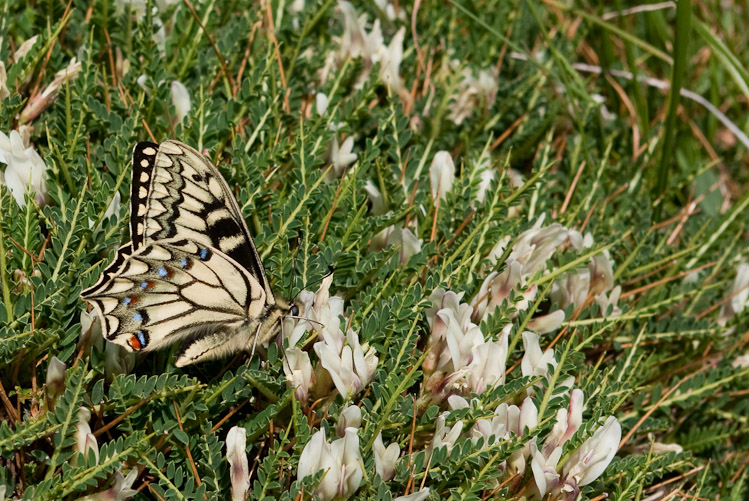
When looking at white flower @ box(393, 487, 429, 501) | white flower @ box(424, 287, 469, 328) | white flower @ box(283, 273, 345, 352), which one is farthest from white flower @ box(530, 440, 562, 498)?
white flower @ box(283, 273, 345, 352)

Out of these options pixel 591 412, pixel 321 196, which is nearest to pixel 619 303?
pixel 591 412

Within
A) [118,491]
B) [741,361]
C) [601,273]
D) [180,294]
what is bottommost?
[741,361]

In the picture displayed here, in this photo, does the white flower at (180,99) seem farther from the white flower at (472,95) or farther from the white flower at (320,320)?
the white flower at (472,95)

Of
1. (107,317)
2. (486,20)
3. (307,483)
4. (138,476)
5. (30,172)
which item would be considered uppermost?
(486,20)

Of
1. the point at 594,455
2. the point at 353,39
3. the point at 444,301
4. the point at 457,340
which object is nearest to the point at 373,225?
the point at 444,301

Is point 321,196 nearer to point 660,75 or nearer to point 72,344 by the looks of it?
point 72,344

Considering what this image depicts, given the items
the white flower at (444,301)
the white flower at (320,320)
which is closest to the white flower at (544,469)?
the white flower at (444,301)

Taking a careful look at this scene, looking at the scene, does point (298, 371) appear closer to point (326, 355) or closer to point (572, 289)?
point (326, 355)
